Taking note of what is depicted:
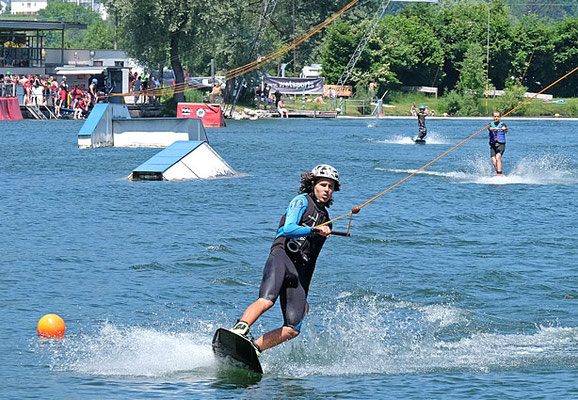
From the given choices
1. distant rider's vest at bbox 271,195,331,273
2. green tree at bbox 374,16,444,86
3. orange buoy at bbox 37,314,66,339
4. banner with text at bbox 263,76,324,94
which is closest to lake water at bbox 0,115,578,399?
orange buoy at bbox 37,314,66,339

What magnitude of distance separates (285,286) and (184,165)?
61.5ft

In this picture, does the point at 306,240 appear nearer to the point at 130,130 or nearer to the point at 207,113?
the point at 130,130

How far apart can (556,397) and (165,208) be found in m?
13.6

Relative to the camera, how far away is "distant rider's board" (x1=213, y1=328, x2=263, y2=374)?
371 inches

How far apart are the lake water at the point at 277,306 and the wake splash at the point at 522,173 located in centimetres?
23

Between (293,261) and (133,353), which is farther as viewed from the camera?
(133,353)

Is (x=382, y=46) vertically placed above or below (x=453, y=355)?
above

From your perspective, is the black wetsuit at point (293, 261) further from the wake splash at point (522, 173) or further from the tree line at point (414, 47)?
the tree line at point (414, 47)

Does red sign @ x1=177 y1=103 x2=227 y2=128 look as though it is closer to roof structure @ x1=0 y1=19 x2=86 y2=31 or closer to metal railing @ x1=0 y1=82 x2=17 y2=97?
metal railing @ x1=0 y1=82 x2=17 y2=97

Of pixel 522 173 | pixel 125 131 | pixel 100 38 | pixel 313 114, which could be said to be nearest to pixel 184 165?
pixel 522 173

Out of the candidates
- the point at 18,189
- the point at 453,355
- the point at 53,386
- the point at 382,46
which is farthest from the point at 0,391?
the point at 382,46

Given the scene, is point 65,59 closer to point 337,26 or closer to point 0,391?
point 337,26

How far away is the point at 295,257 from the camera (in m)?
9.70

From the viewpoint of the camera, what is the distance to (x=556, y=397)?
9.77 meters
